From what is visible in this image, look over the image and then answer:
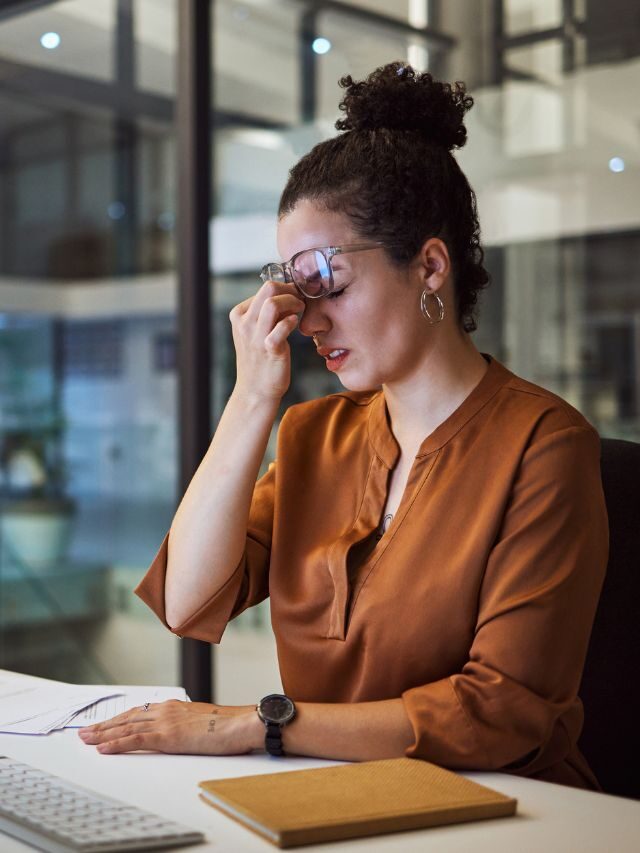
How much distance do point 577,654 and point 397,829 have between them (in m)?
0.43

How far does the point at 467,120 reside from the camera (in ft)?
9.26

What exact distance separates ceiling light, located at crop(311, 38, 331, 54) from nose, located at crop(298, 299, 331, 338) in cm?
173

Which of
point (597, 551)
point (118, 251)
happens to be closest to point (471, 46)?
point (118, 251)

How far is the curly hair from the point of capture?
62.7 inches

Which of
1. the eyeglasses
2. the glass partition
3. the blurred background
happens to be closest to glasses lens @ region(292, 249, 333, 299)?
the eyeglasses

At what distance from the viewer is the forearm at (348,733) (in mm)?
1323

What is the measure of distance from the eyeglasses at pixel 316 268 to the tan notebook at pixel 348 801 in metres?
0.66

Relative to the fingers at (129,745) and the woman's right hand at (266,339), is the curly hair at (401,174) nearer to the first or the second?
the woman's right hand at (266,339)

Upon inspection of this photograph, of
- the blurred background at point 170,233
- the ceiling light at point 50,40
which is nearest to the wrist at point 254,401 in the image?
the blurred background at point 170,233

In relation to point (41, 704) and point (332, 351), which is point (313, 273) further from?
point (41, 704)

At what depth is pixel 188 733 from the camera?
53.2 inches

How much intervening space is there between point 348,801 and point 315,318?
0.73 metres

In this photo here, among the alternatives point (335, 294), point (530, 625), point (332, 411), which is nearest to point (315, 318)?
point (335, 294)

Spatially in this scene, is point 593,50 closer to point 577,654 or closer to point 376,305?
point 376,305
